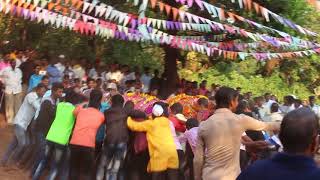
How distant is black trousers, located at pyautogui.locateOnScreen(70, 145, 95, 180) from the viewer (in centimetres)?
728

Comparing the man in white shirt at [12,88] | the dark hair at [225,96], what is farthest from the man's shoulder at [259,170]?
the man in white shirt at [12,88]

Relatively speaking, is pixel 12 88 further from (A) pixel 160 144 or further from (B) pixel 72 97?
(A) pixel 160 144

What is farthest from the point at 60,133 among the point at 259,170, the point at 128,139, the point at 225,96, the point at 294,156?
the point at 294,156

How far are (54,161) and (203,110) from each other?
2.64 meters

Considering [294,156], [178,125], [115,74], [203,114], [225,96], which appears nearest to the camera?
[294,156]

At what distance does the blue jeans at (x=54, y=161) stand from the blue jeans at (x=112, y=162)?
562 millimetres

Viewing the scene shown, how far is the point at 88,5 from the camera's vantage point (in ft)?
29.7

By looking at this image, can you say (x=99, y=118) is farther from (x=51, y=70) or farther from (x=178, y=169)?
(x=51, y=70)

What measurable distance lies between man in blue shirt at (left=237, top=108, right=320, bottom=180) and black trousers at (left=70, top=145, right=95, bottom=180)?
4.97m

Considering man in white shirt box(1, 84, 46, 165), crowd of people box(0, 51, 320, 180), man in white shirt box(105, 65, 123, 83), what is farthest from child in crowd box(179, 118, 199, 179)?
man in white shirt box(105, 65, 123, 83)

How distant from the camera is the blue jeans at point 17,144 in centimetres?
857

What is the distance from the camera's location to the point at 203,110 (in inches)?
348

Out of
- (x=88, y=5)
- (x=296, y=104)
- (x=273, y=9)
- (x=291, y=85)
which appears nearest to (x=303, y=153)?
(x=88, y=5)

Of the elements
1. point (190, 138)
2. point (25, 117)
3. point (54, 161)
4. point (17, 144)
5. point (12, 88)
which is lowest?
point (17, 144)
